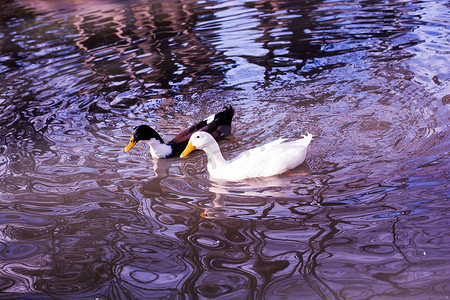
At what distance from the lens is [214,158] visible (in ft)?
17.5

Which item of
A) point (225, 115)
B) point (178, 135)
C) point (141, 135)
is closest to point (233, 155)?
point (225, 115)

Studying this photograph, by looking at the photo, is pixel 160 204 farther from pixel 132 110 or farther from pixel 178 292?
pixel 132 110

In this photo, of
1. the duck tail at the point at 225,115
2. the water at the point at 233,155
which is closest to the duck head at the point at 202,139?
the water at the point at 233,155

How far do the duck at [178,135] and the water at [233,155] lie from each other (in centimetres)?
22

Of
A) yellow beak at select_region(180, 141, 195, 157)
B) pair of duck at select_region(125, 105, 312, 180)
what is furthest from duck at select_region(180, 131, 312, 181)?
yellow beak at select_region(180, 141, 195, 157)

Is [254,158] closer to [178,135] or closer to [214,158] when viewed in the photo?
[214,158]

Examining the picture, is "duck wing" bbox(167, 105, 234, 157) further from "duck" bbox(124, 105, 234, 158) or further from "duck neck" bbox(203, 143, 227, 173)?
"duck neck" bbox(203, 143, 227, 173)

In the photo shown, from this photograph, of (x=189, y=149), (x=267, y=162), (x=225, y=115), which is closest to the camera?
(x=267, y=162)

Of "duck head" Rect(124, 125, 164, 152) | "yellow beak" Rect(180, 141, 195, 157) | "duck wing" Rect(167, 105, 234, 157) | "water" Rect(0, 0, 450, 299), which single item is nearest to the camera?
"water" Rect(0, 0, 450, 299)

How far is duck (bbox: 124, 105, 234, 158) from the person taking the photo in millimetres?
5912

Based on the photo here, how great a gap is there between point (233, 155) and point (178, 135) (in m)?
0.83

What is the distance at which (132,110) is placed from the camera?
24.2 feet

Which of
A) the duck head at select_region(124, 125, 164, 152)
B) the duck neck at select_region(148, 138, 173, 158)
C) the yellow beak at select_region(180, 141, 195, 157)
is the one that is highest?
the duck head at select_region(124, 125, 164, 152)

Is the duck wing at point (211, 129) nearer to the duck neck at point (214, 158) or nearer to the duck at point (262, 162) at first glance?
the duck neck at point (214, 158)
